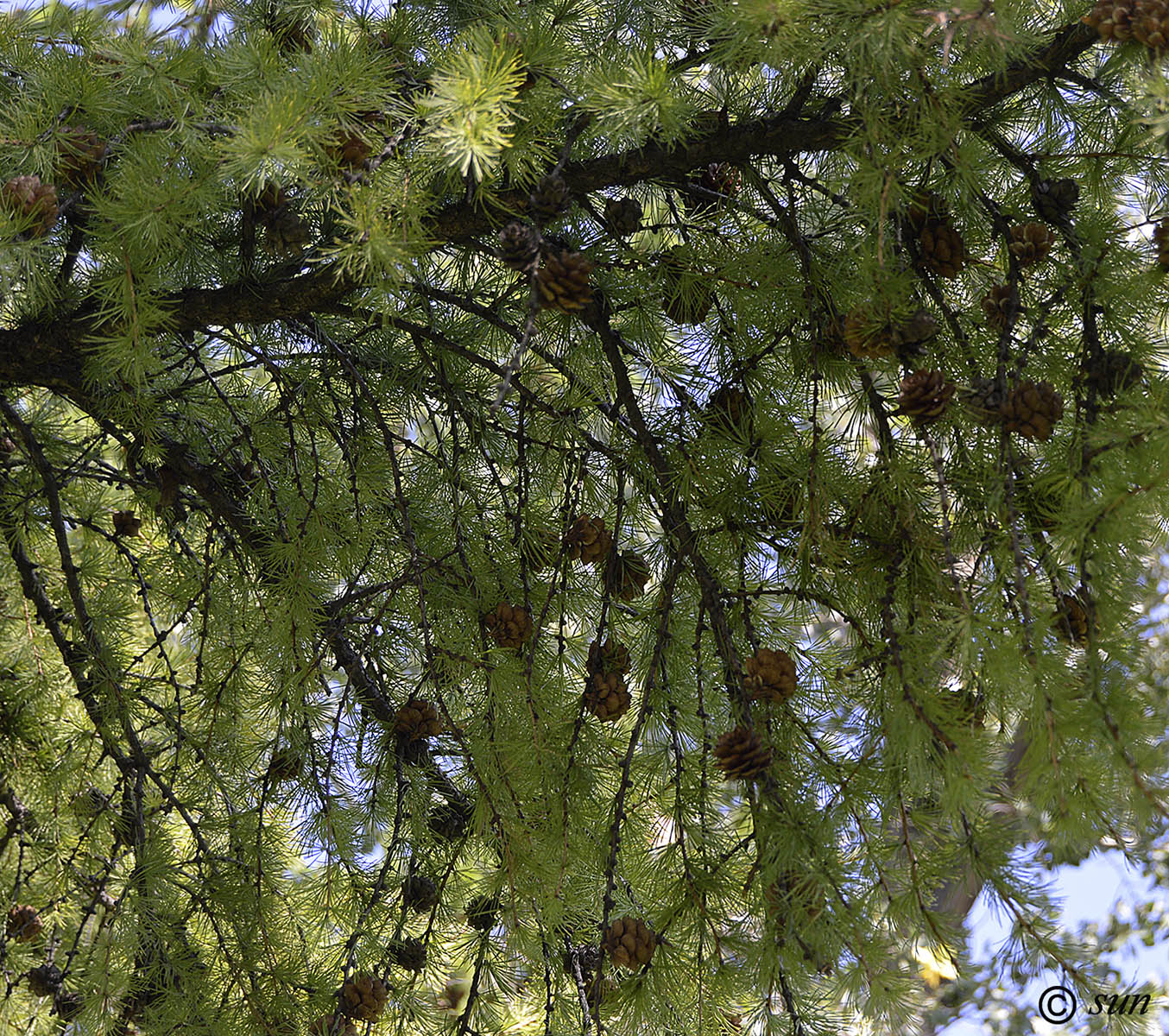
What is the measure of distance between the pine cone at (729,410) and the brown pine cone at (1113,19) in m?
0.49

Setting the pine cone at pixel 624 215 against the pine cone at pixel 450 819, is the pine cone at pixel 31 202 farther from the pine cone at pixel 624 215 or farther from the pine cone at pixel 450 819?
the pine cone at pixel 450 819

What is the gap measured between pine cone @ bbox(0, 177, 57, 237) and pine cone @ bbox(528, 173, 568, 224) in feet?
1.56

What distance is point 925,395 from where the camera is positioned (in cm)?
98

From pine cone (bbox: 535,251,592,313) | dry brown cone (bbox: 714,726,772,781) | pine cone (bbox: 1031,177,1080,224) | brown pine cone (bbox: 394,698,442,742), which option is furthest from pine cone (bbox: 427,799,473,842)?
pine cone (bbox: 1031,177,1080,224)

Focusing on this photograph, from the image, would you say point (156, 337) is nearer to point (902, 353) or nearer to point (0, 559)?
point (902, 353)

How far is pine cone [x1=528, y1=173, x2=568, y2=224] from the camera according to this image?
0.97 meters

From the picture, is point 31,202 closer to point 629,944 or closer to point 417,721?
point 417,721

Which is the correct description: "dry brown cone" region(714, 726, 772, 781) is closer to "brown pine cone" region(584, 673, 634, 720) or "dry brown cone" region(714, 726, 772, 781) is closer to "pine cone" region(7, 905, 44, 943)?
"brown pine cone" region(584, 673, 634, 720)

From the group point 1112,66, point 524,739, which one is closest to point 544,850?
point 524,739

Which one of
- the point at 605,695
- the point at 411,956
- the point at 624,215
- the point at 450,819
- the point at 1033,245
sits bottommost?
the point at 411,956

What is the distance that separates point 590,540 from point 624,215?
0.38 meters

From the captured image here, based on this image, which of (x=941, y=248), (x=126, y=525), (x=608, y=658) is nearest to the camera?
(x=941, y=248)

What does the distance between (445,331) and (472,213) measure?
0.38m

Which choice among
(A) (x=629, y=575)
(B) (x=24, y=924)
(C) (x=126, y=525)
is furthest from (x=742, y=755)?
(B) (x=24, y=924)
